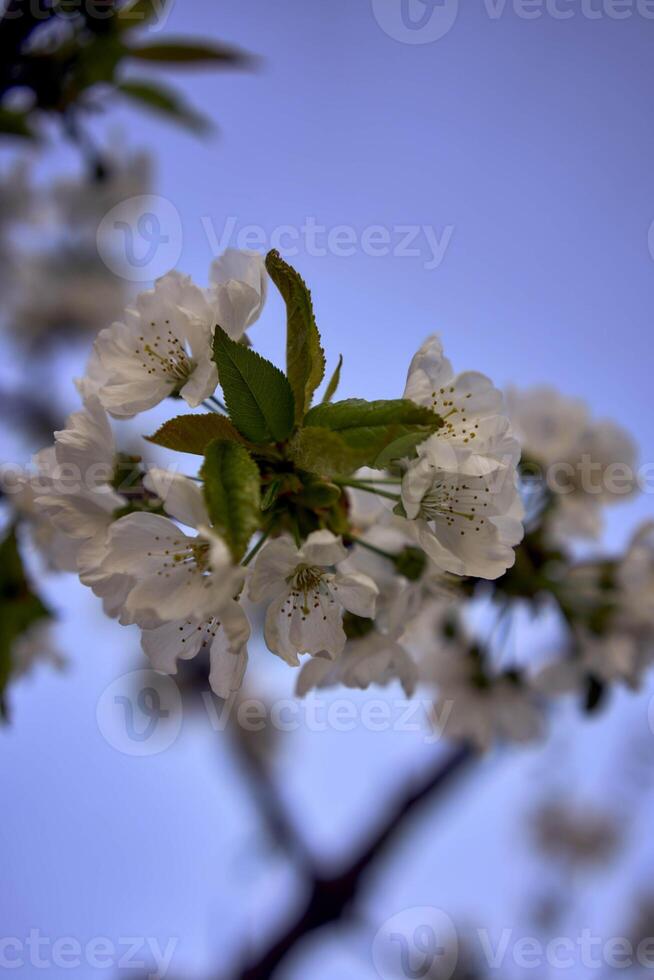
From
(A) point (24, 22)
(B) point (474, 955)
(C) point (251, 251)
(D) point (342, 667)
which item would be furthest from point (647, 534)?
(B) point (474, 955)

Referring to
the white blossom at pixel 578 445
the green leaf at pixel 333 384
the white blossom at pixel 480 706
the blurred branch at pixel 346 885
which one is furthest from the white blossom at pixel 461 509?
the blurred branch at pixel 346 885

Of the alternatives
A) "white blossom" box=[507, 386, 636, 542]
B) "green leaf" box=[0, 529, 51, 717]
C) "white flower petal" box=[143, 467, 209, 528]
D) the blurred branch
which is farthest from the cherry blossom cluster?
the blurred branch

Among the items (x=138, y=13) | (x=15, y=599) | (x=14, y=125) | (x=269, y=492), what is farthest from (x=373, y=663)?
(x=138, y=13)

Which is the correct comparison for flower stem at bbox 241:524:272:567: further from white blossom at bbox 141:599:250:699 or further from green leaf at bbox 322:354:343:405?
green leaf at bbox 322:354:343:405

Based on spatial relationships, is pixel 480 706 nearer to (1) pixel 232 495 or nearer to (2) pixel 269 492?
(2) pixel 269 492

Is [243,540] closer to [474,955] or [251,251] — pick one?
[251,251]

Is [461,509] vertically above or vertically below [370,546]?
above
